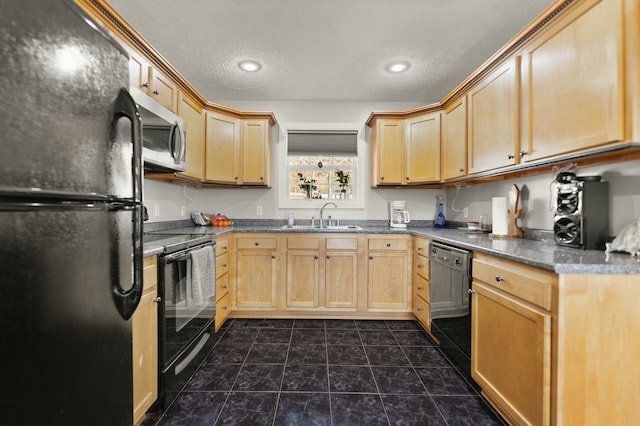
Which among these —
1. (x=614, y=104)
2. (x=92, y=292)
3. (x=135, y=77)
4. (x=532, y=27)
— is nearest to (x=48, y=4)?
(x=92, y=292)

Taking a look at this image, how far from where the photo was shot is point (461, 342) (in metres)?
1.90

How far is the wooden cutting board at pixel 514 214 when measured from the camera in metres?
2.17

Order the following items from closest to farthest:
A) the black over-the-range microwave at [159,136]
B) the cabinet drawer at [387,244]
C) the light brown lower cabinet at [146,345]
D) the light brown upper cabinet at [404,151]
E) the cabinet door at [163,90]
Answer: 1. the light brown lower cabinet at [146,345]
2. the black over-the-range microwave at [159,136]
3. the cabinet door at [163,90]
4. the cabinet drawer at [387,244]
5. the light brown upper cabinet at [404,151]

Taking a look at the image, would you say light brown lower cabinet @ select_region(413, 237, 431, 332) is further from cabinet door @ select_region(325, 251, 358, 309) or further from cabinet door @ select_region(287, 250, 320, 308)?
cabinet door @ select_region(287, 250, 320, 308)

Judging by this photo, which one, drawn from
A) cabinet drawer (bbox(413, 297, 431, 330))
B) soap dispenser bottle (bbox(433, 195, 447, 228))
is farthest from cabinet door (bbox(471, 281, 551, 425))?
soap dispenser bottle (bbox(433, 195, 447, 228))

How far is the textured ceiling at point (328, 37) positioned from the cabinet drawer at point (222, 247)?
1737mm

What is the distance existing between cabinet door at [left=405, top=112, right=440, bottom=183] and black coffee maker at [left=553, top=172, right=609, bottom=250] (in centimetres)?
141

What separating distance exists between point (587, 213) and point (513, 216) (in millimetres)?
637

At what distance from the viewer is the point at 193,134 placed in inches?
Answer: 106

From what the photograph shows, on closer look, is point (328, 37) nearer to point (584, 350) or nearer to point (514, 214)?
point (514, 214)

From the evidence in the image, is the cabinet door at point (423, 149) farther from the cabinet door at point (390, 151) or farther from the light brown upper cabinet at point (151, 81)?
the light brown upper cabinet at point (151, 81)

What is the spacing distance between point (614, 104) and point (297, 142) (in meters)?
2.89

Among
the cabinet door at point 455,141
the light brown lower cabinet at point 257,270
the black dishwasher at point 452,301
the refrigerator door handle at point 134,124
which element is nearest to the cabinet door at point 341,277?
the light brown lower cabinet at point 257,270

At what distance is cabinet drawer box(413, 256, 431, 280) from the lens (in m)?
2.53
